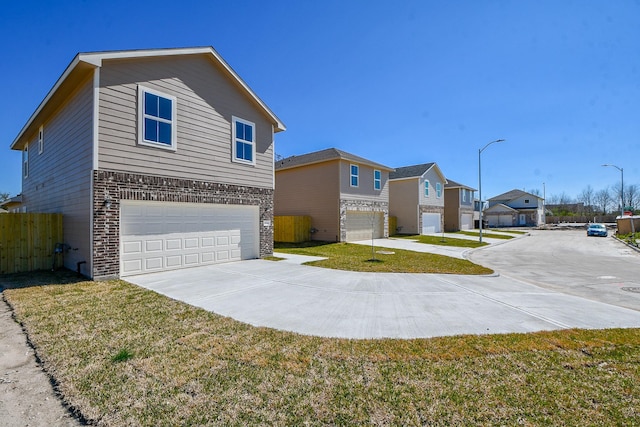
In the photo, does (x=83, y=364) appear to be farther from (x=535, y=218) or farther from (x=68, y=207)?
(x=535, y=218)

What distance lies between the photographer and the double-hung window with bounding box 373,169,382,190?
75.6ft

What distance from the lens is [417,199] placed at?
1084 inches

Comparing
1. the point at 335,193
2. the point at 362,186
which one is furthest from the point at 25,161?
the point at 362,186

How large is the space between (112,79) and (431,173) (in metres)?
27.6

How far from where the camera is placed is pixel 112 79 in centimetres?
844

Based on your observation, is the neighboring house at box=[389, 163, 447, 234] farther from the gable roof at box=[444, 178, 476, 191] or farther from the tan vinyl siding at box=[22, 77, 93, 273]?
the tan vinyl siding at box=[22, 77, 93, 273]

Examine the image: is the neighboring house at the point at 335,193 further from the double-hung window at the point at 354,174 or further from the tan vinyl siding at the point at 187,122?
the tan vinyl siding at the point at 187,122

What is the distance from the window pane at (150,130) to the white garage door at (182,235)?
2106 millimetres

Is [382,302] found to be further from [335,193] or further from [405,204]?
[405,204]

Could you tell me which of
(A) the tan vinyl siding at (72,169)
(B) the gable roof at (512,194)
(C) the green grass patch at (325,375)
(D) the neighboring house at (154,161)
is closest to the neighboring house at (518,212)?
(B) the gable roof at (512,194)

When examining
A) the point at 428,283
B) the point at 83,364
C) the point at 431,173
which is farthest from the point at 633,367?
the point at 431,173

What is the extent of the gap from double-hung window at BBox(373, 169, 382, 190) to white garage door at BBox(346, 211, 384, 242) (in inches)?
85.2

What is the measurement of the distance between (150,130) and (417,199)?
77.6 feet

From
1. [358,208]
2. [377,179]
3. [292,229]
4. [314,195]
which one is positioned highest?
[377,179]
